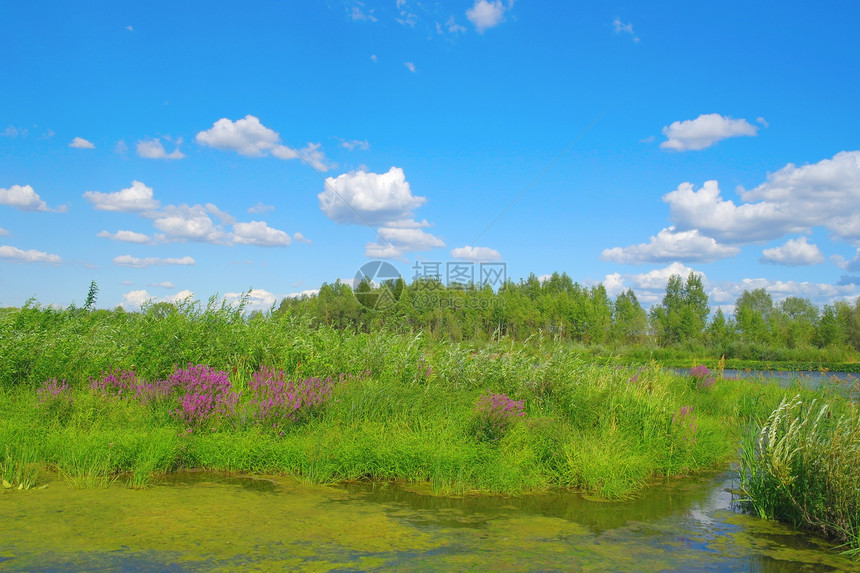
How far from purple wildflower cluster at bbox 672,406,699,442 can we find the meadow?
0.11ft

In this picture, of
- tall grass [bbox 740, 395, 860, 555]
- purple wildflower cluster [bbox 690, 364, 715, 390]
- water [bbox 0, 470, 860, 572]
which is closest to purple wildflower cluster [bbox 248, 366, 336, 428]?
water [bbox 0, 470, 860, 572]

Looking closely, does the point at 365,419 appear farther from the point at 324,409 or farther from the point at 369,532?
the point at 369,532

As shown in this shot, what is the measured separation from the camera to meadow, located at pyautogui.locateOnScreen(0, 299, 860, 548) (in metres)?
6.58

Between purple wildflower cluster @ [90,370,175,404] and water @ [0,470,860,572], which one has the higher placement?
purple wildflower cluster @ [90,370,175,404]

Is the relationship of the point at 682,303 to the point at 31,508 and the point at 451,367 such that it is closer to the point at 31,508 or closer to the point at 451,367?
the point at 451,367

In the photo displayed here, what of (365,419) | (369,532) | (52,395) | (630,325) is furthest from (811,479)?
(630,325)

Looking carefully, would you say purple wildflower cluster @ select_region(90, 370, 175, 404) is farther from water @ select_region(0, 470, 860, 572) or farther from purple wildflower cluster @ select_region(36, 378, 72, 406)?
water @ select_region(0, 470, 860, 572)

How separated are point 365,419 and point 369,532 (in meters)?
2.92

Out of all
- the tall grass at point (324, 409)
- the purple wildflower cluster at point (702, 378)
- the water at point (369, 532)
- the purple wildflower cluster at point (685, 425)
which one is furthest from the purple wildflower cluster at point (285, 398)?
the purple wildflower cluster at point (702, 378)

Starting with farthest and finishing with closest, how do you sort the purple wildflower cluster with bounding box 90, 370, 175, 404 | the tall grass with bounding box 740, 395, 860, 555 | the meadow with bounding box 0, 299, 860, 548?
the purple wildflower cluster with bounding box 90, 370, 175, 404 < the meadow with bounding box 0, 299, 860, 548 < the tall grass with bounding box 740, 395, 860, 555

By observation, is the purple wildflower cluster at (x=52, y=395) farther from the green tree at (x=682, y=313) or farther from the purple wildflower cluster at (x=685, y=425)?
the green tree at (x=682, y=313)

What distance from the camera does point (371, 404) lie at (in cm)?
862

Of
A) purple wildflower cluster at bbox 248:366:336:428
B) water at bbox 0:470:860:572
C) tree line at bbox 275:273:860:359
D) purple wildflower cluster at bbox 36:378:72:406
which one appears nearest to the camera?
water at bbox 0:470:860:572

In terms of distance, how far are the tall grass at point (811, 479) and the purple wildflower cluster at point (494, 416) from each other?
2907 mm
